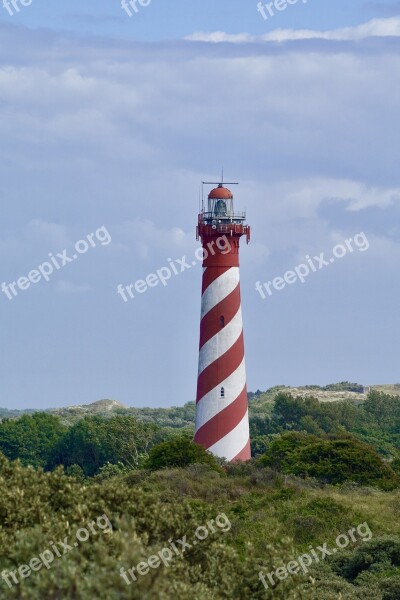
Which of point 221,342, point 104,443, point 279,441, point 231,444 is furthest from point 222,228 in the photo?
point 104,443

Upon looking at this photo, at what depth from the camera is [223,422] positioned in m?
52.3

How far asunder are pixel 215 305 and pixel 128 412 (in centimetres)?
8901

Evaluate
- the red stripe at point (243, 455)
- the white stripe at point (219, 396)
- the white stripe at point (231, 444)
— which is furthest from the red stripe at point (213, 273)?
the red stripe at point (243, 455)

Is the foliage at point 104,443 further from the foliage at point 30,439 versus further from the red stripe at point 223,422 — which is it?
the red stripe at point 223,422

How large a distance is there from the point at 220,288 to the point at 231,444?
6200 mm

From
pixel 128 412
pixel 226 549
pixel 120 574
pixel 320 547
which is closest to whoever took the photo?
pixel 120 574

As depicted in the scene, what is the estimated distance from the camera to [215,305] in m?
52.4

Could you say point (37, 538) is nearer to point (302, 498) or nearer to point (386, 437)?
point (302, 498)

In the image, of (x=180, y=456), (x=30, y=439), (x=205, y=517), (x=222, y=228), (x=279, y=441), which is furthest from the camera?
(x=30, y=439)

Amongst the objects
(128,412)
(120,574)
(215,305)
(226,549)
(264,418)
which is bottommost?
(120,574)

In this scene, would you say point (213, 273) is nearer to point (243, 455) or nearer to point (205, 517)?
point (243, 455)

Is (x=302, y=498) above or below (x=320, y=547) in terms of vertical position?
above

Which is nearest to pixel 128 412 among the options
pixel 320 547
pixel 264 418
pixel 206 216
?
pixel 264 418

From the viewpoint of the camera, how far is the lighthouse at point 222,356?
5222 cm
